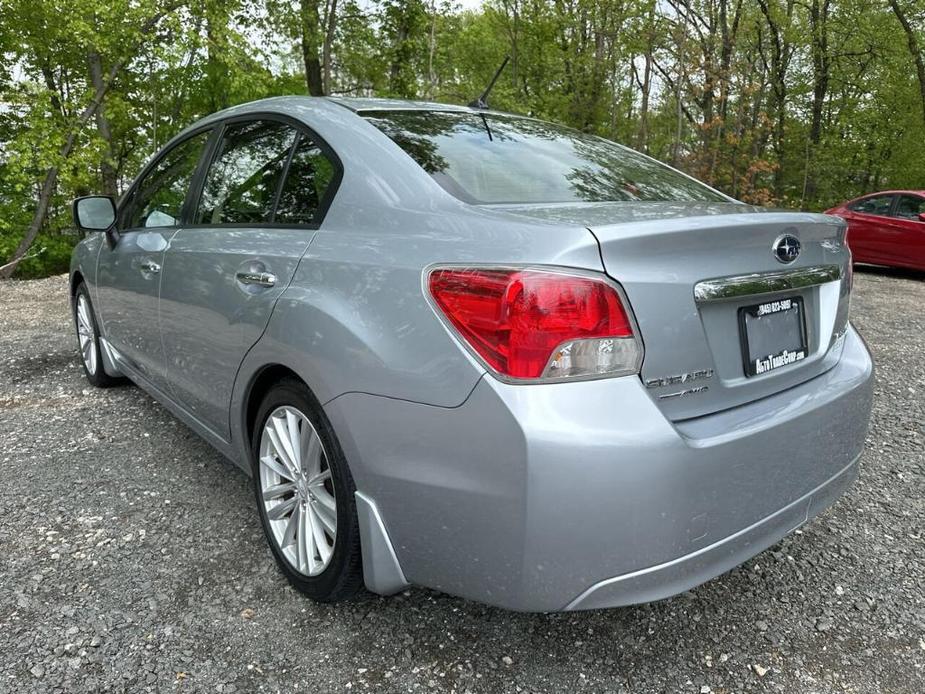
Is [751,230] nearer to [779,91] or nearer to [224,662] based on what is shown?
[224,662]

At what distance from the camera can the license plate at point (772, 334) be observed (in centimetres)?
178

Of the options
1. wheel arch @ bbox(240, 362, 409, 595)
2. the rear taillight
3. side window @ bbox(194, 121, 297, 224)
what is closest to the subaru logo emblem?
the rear taillight

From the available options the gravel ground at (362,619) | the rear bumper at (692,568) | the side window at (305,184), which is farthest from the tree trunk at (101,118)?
the rear bumper at (692,568)

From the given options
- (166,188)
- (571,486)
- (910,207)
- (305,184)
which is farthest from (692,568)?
(910,207)

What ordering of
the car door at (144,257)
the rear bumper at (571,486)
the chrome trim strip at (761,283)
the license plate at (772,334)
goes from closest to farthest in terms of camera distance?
the rear bumper at (571,486) → the chrome trim strip at (761,283) → the license plate at (772,334) → the car door at (144,257)

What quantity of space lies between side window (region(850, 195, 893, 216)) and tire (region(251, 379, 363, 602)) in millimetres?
12142

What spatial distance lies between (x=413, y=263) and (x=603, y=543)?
79cm

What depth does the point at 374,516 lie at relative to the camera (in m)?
1.80

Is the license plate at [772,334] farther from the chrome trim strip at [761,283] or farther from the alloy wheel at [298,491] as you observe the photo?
the alloy wheel at [298,491]

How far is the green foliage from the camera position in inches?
448

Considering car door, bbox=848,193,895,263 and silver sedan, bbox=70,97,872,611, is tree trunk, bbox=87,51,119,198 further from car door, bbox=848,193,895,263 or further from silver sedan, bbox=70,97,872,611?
car door, bbox=848,193,895,263

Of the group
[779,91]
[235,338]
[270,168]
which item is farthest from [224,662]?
[779,91]

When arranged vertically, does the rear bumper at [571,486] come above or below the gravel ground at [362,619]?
above

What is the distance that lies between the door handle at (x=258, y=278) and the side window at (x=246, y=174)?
9.0 inches
